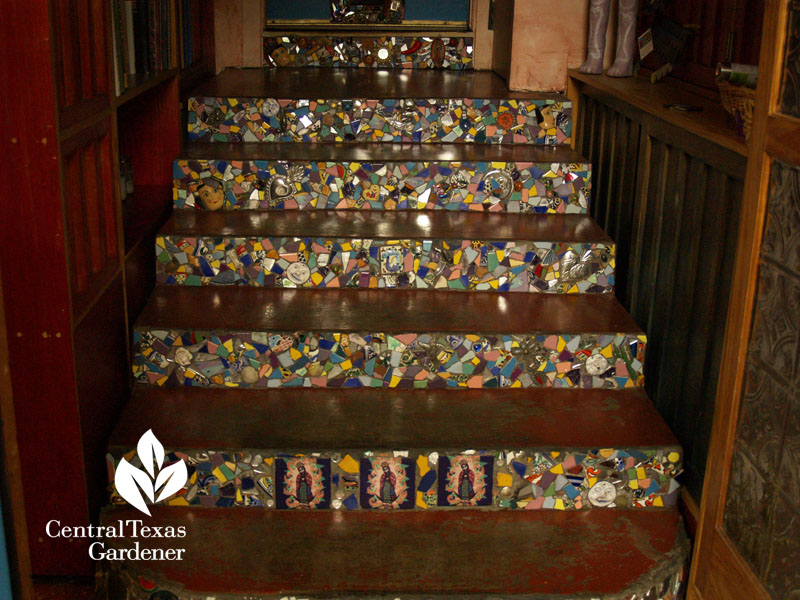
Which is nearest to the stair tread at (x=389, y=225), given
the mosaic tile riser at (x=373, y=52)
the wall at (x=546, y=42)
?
the wall at (x=546, y=42)

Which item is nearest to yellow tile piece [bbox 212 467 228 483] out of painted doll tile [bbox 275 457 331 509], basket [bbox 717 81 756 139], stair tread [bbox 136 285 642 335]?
painted doll tile [bbox 275 457 331 509]

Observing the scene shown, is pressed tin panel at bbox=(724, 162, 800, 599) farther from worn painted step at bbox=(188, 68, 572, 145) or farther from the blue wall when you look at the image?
the blue wall

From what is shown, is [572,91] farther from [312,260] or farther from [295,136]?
[312,260]

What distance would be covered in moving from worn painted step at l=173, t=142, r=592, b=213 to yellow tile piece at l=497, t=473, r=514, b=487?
106 cm

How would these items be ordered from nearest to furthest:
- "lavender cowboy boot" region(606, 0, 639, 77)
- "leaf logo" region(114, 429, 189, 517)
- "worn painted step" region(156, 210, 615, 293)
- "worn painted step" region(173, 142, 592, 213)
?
"leaf logo" region(114, 429, 189, 517)
"worn painted step" region(156, 210, 615, 293)
"worn painted step" region(173, 142, 592, 213)
"lavender cowboy boot" region(606, 0, 639, 77)

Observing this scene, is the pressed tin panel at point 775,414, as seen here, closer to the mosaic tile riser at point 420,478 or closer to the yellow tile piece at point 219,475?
the mosaic tile riser at point 420,478

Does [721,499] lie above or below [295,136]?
below

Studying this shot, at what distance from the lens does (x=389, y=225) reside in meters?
2.57

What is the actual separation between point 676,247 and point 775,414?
787mm

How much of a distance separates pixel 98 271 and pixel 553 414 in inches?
44.8

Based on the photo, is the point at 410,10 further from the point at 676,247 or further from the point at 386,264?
the point at 676,247

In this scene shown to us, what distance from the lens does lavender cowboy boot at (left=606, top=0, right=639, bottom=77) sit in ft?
9.35

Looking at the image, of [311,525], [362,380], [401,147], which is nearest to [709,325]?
[362,380]

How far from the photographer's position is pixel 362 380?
221cm
